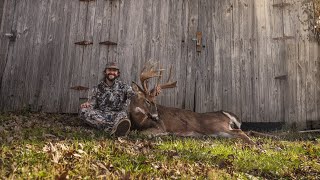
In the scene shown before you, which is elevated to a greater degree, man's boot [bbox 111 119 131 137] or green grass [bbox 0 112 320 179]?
man's boot [bbox 111 119 131 137]

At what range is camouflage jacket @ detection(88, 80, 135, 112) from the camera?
8.98 m

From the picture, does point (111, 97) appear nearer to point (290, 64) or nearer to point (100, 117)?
point (100, 117)

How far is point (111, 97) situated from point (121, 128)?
5.73 ft

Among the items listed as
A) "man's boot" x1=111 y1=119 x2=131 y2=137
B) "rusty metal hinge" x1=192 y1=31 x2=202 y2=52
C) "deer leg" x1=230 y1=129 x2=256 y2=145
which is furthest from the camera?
"rusty metal hinge" x1=192 y1=31 x2=202 y2=52

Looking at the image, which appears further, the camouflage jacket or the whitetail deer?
the camouflage jacket

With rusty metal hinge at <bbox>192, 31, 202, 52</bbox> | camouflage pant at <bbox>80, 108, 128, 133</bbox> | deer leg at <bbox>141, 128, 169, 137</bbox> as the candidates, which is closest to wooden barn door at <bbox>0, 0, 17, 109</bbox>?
camouflage pant at <bbox>80, 108, 128, 133</bbox>

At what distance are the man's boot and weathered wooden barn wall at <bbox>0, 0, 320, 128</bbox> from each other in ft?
10.1

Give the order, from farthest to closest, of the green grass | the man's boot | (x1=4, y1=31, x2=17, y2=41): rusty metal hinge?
(x1=4, y1=31, x2=17, y2=41): rusty metal hinge < the man's boot < the green grass

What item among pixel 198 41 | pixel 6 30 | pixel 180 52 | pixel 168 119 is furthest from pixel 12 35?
pixel 198 41

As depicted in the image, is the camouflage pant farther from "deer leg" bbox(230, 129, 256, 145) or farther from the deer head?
"deer leg" bbox(230, 129, 256, 145)

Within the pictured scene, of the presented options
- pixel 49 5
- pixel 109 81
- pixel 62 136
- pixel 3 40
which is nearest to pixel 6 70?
pixel 3 40

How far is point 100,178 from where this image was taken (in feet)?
12.1

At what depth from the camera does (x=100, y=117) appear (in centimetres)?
833

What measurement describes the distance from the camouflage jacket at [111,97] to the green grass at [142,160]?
2.17 metres
